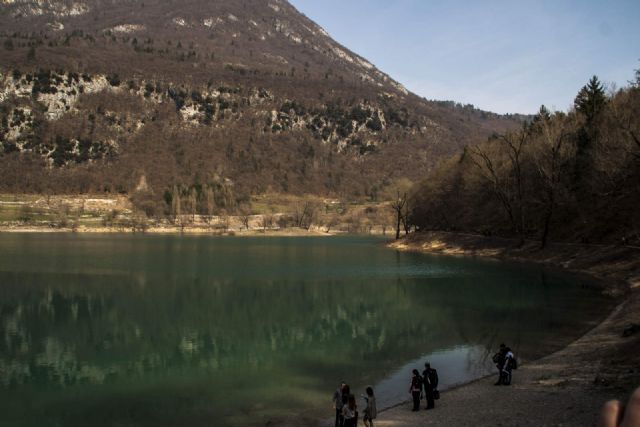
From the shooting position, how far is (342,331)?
34.2 metres

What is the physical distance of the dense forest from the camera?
5816 centimetres

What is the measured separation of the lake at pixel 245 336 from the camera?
2048 cm

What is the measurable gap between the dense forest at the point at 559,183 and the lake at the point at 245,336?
12.3 meters

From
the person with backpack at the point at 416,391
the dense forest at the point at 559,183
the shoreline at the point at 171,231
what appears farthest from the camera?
the shoreline at the point at 171,231

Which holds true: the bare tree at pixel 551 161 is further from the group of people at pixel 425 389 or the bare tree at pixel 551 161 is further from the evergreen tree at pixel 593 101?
the group of people at pixel 425 389

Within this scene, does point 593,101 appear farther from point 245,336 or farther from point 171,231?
point 171,231

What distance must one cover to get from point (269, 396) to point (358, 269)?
167 ft

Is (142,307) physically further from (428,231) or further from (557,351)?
(428,231)

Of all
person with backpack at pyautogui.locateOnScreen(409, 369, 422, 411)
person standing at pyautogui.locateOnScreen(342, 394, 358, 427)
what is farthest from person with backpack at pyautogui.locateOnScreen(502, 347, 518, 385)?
person standing at pyautogui.locateOnScreen(342, 394, 358, 427)

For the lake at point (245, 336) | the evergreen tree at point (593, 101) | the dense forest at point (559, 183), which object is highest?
the evergreen tree at point (593, 101)

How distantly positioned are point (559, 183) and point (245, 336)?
55.9 metres

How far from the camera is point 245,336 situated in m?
32.4

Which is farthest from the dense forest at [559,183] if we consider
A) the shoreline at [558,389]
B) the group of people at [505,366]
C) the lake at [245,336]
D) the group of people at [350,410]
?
the group of people at [350,410]

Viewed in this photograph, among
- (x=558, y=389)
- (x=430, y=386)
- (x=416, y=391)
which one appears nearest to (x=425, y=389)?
(x=430, y=386)
